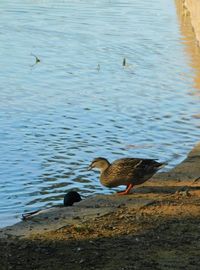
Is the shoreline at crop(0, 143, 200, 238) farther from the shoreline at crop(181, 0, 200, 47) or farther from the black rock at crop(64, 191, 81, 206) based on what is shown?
the shoreline at crop(181, 0, 200, 47)

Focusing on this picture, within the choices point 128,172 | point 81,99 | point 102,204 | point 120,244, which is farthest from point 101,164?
point 81,99

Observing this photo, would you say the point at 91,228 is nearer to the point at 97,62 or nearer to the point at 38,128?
the point at 38,128

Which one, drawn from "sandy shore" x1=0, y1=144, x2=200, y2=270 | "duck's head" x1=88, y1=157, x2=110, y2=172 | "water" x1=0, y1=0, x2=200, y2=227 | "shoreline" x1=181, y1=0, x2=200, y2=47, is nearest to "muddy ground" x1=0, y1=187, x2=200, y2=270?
"sandy shore" x1=0, y1=144, x2=200, y2=270

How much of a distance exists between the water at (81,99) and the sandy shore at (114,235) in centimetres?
126

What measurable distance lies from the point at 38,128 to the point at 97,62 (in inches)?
275

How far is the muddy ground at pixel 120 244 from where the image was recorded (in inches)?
249

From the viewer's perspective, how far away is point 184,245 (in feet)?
22.4

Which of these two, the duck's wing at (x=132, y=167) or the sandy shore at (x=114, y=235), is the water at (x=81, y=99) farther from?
the sandy shore at (x=114, y=235)

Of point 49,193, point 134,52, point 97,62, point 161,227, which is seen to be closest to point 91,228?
point 161,227

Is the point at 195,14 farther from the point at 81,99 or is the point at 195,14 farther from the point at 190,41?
the point at 81,99

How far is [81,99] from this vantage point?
16.0 meters

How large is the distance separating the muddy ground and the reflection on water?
9.49 meters

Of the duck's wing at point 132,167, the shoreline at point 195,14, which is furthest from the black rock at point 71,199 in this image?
the shoreline at point 195,14

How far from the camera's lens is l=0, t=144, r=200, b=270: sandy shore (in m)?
6.37
